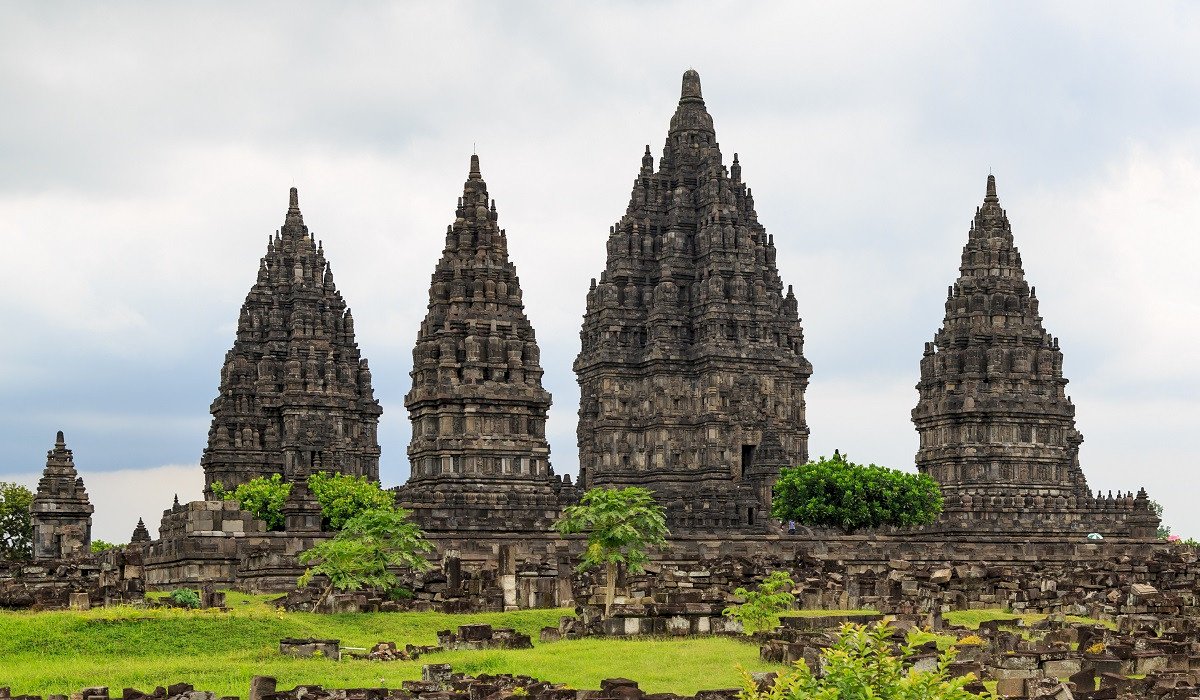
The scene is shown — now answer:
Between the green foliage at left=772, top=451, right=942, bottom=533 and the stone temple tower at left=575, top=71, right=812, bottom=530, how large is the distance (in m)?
2.77

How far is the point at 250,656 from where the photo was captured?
39.2 m

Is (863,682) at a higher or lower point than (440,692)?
higher

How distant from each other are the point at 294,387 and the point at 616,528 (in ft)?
141

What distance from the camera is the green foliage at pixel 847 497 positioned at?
8212 centimetres

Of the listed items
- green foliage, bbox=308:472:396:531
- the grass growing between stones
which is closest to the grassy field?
the grass growing between stones

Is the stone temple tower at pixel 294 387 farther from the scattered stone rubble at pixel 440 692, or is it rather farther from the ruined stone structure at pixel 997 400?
the scattered stone rubble at pixel 440 692

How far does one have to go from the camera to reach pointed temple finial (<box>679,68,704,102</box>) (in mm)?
98875

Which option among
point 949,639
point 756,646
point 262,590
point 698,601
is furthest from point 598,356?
point 949,639

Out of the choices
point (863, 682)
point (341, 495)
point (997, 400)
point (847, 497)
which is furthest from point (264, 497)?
point (863, 682)

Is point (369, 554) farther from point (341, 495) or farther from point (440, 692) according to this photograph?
point (341, 495)

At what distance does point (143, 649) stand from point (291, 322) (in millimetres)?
58746

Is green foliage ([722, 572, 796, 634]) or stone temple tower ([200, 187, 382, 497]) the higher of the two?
stone temple tower ([200, 187, 382, 497])

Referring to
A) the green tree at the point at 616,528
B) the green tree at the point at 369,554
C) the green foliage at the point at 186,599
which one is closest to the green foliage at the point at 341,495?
the green tree at the point at 616,528

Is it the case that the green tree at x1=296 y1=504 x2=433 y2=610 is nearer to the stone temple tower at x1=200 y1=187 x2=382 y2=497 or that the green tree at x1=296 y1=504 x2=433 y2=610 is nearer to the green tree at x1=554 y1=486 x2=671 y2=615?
the green tree at x1=554 y1=486 x2=671 y2=615
